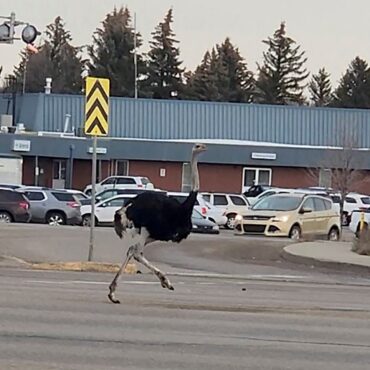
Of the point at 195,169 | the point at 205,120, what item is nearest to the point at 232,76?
the point at 205,120

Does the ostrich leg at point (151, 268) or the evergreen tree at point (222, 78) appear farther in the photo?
the evergreen tree at point (222, 78)

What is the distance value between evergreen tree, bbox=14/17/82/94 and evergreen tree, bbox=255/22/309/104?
20.0 metres

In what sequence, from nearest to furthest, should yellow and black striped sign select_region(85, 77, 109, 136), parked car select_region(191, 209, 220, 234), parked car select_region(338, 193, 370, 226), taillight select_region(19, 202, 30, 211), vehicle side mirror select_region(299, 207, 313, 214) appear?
yellow and black striped sign select_region(85, 77, 109, 136)
vehicle side mirror select_region(299, 207, 313, 214)
taillight select_region(19, 202, 30, 211)
parked car select_region(191, 209, 220, 234)
parked car select_region(338, 193, 370, 226)

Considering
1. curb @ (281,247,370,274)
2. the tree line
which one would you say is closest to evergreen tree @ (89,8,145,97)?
the tree line

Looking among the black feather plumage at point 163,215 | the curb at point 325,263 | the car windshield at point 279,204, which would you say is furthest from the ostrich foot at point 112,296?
the car windshield at point 279,204

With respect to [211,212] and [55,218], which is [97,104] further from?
[211,212]

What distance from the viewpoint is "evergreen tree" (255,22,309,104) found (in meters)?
110

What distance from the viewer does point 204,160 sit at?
6084 cm

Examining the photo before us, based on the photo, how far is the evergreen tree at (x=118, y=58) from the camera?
354 feet

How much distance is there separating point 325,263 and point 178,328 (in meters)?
12.3

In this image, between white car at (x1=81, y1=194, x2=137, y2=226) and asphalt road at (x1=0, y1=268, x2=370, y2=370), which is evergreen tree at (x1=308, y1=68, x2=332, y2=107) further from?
asphalt road at (x1=0, y1=268, x2=370, y2=370)

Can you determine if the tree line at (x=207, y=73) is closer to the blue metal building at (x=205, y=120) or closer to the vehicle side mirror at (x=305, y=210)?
the blue metal building at (x=205, y=120)

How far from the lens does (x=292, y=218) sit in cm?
3319

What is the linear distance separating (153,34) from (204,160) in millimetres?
52778
